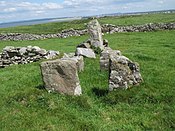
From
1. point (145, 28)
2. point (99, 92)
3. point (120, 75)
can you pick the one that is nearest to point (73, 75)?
point (99, 92)

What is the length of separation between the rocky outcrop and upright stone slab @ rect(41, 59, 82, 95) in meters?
8.84

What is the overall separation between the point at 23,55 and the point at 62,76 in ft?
35.3

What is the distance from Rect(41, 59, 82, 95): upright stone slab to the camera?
12180 millimetres

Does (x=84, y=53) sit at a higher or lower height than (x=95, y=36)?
lower

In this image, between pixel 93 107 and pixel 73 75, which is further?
pixel 73 75

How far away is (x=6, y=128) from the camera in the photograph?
988cm

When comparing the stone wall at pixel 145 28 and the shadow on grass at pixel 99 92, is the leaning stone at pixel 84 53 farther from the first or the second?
the stone wall at pixel 145 28

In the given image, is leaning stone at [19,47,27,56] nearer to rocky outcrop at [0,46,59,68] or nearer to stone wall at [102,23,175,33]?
rocky outcrop at [0,46,59,68]

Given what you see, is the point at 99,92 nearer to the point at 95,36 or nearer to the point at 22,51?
the point at 22,51

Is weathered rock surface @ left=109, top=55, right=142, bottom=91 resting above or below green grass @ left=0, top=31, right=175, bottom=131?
above

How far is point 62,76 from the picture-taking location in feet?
40.4

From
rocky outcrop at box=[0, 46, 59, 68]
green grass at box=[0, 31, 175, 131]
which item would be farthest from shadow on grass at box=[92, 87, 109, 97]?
rocky outcrop at box=[0, 46, 59, 68]

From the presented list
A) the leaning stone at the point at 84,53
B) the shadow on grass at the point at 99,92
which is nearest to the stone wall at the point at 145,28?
the leaning stone at the point at 84,53

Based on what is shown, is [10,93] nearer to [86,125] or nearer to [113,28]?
[86,125]
